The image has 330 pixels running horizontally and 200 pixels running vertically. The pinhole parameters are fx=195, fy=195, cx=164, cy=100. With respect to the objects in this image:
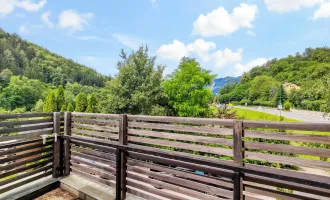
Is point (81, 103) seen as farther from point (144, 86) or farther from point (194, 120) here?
point (194, 120)

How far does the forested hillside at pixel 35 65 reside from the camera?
58.9 metres

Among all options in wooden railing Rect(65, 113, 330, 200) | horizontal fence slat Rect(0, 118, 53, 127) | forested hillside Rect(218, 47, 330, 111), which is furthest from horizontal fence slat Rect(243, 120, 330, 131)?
forested hillside Rect(218, 47, 330, 111)

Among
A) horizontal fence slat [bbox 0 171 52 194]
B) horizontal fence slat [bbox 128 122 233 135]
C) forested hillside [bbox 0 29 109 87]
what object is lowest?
horizontal fence slat [bbox 0 171 52 194]

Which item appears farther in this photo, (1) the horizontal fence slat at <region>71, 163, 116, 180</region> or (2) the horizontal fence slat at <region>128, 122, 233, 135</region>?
(1) the horizontal fence slat at <region>71, 163, 116, 180</region>

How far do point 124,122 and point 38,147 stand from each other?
1.52 m

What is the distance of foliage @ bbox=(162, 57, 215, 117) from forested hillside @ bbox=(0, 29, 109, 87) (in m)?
47.9

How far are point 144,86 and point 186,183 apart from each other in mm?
10199

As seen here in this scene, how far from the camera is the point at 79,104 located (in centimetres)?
2502

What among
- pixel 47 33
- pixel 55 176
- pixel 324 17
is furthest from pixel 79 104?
pixel 47 33

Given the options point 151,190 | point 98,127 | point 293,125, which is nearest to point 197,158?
point 151,190

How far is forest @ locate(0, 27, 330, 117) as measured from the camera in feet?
39.4

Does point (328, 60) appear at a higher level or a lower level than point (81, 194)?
higher

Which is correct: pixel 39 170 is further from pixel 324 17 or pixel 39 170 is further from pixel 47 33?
pixel 47 33

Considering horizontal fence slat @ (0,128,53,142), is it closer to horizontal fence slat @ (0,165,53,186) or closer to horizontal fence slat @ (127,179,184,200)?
horizontal fence slat @ (0,165,53,186)
